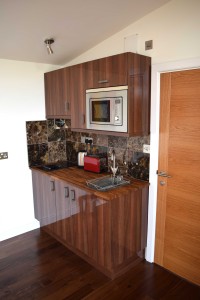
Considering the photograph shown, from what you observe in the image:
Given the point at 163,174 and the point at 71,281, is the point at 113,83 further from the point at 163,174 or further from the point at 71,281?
the point at 71,281

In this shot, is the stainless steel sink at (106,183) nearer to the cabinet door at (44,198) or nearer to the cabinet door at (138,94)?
the cabinet door at (138,94)

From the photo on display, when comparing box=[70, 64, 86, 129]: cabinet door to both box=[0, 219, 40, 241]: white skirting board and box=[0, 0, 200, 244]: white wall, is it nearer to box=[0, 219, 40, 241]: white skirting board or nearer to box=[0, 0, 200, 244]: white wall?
box=[0, 0, 200, 244]: white wall

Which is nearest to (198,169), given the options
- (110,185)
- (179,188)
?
(179,188)

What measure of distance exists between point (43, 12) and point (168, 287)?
2.71m

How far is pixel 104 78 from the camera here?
7.71 feet

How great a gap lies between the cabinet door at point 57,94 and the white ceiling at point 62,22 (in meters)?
0.28

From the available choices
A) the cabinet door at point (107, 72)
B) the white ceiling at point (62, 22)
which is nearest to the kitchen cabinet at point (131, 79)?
the cabinet door at point (107, 72)

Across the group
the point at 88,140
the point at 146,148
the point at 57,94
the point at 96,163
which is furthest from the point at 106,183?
the point at 57,94

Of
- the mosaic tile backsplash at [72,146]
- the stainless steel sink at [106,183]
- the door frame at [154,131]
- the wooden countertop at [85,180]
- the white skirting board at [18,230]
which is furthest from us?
the white skirting board at [18,230]

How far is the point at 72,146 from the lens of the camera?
11.5 feet

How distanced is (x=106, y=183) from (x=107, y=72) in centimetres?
112

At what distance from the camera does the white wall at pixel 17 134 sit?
116 inches

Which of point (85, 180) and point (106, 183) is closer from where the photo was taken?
point (106, 183)

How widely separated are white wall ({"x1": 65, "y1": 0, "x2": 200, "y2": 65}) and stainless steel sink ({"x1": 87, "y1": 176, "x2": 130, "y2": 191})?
1.25 metres
